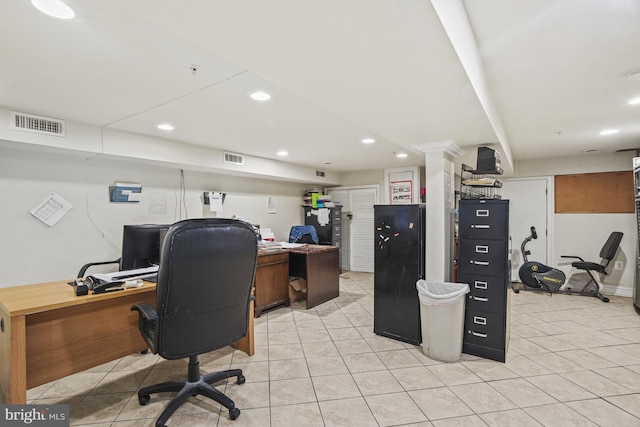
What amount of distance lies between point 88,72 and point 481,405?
11.4 ft

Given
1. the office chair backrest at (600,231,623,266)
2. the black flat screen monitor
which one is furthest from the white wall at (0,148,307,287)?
the office chair backrest at (600,231,623,266)

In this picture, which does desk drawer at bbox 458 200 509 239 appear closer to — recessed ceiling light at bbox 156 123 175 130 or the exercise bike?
the exercise bike

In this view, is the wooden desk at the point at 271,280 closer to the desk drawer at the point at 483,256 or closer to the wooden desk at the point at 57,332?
the wooden desk at the point at 57,332

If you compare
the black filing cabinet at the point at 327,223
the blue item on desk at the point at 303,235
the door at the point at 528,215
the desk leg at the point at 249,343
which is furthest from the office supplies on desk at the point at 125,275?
the door at the point at 528,215

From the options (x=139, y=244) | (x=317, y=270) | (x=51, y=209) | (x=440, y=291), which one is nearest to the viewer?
(x=139, y=244)

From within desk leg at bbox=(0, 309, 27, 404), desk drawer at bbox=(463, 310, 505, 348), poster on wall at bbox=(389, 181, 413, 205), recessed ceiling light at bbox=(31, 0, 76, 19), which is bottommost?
desk drawer at bbox=(463, 310, 505, 348)

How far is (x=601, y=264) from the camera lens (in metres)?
4.89

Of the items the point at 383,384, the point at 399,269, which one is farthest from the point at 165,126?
the point at 383,384

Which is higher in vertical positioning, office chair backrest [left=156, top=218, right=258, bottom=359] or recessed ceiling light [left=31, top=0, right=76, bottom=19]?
recessed ceiling light [left=31, top=0, right=76, bottom=19]

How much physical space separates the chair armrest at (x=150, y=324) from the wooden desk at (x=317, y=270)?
2378mm

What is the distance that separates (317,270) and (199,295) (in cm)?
265

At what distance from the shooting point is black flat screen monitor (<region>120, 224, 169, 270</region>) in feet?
7.97

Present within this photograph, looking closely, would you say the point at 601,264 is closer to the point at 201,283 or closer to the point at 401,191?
the point at 401,191

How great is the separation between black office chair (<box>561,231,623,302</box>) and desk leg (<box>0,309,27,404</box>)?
21.4 feet
